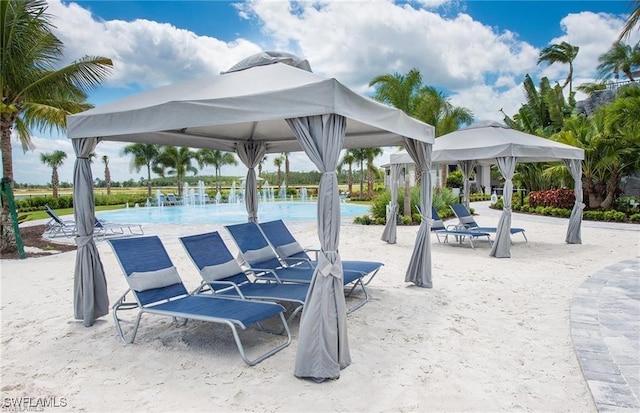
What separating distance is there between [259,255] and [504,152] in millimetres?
6070

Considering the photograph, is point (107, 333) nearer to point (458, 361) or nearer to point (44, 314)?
point (44, 314)

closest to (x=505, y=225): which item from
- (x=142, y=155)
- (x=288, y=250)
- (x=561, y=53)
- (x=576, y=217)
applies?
(x=576, y=217)

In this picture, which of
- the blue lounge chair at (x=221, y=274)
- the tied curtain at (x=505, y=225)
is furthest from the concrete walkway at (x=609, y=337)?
the blue lounge chair at (x=221, y=274)

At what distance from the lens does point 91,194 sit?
519 centimetres

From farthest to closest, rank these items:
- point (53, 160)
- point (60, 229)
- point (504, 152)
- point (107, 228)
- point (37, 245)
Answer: point (53, 160)
point (60, 229)
point (107, 228)
point (37, 245)
point (504, 152)

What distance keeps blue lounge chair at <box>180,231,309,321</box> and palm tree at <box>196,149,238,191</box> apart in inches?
1358

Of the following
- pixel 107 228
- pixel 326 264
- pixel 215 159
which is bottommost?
pixel 107 228

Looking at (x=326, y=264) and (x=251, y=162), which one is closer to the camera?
(x=326, y=264)

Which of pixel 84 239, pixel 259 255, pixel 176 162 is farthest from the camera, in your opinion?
pixel 176 162

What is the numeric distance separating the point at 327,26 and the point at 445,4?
4797 millimetres

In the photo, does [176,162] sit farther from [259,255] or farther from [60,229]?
[259,255]

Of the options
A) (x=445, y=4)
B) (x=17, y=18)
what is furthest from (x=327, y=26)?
(x=17, y=18)

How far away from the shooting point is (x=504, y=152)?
9164mm

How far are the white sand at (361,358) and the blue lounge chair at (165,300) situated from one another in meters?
0.32
